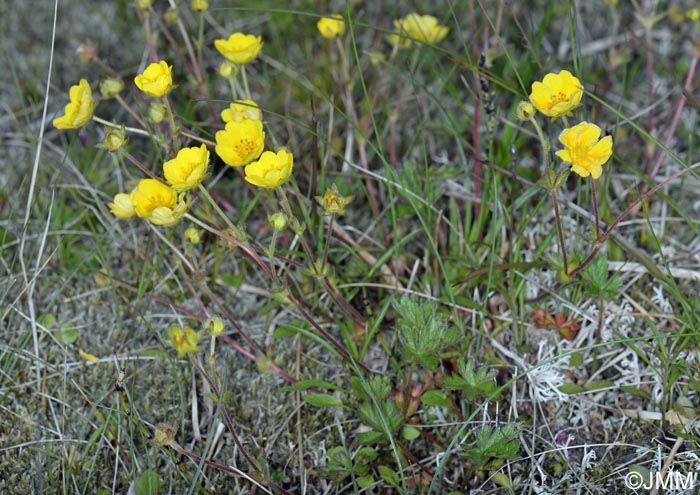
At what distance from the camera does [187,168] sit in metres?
1.78

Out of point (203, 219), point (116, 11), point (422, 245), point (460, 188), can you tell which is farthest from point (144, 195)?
point (116, 11)

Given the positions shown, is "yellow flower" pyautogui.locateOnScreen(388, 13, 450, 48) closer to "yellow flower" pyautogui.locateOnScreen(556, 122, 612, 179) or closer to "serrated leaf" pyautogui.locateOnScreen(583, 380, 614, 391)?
"yellow flower" pyautogui.locateOnScreen(556, 122, 612, 179)

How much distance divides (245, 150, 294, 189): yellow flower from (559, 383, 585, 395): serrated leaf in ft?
3.11

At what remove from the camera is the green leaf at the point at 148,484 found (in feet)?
5.96

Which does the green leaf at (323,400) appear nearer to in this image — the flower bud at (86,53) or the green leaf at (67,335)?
the green leaf at (67,335)

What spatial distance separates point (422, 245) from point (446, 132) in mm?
518

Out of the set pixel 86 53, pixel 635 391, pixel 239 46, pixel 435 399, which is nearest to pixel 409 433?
pixel 435 399

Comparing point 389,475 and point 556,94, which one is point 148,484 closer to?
point 389,475

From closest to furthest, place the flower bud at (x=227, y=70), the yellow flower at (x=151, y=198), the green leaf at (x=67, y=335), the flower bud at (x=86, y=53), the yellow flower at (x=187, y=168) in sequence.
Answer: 1. the yellow flower at (x=187, y=168)
2. the yellow flower at (x=151, y=198)
3. the flower bud at (x=227, y=70)
4. the green leaf at (x=67, y=335)
5. the flower bud at (x=86, y=53)

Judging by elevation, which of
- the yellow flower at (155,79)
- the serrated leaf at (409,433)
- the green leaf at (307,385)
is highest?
the yellow flower at (155,79)

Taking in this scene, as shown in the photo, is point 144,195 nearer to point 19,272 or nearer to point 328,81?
point 19,272

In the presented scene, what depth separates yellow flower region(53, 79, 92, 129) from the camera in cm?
192

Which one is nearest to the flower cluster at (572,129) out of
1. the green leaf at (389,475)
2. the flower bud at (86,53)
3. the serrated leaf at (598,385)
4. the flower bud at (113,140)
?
the serrated leaf at (598,385)

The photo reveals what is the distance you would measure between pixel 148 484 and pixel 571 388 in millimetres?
1147
